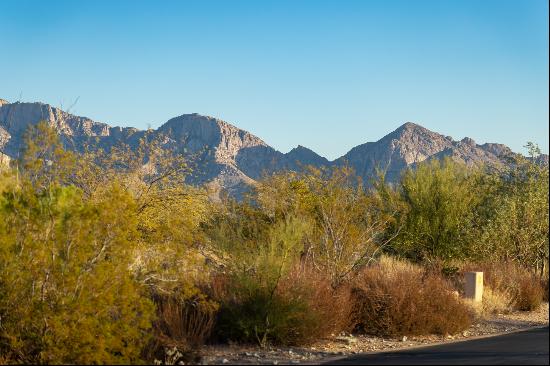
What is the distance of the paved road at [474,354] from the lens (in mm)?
13453

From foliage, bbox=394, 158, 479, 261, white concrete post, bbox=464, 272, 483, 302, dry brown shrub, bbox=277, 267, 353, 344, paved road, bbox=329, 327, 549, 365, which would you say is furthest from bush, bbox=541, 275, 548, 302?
dry brown shrub, bbox=277, 267, 353, 344

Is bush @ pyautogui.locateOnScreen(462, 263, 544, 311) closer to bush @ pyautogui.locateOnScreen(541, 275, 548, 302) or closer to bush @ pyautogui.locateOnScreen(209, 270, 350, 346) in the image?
bush @ pyautogui.locateOnScreen(541, 275, 548, 302)

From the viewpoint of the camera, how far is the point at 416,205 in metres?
29.4

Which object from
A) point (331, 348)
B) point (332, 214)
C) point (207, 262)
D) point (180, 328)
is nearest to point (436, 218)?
point (332, 214)

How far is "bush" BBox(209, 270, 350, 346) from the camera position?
15.2 meters

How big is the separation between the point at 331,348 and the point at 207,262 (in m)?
3.89

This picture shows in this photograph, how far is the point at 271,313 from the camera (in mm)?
15227

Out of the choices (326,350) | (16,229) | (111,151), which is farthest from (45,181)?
(111,151)

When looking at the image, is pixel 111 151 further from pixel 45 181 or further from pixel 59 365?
pixel 59 365

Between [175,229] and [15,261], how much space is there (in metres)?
2.99

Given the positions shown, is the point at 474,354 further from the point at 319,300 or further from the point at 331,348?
the point at 319,300

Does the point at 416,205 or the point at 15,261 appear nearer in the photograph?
the point at 15,261

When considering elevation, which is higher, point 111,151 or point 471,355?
point 111,151

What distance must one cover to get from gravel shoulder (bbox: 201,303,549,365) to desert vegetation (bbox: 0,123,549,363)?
0.29 metres
